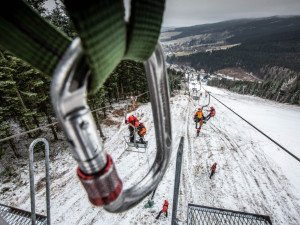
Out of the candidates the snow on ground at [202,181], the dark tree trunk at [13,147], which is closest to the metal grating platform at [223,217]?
the snow on ground at [202,181]

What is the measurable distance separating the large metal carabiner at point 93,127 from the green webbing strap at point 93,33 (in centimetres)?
6

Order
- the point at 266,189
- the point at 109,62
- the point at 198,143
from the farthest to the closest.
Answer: the point at 198,143, the point at 266,189, the point at 109,62

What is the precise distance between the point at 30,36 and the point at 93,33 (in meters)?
0.39

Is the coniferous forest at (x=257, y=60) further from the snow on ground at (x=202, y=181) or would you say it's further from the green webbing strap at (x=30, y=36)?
the green webbing strap at (x=30, y=36)

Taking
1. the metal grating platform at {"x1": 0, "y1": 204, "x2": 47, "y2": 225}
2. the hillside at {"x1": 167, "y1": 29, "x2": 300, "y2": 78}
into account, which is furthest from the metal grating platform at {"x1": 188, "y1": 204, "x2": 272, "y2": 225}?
the hillside at {"x1": 167, "y1": 29, "x2": 300, "y2": 78}

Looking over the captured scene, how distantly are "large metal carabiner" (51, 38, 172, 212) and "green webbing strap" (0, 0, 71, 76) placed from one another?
23cm

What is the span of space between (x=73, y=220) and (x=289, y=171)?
15.5 meters

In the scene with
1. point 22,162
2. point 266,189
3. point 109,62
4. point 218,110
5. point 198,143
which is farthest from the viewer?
point 218,110

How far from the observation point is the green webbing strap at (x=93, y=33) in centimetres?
44

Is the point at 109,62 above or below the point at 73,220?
above

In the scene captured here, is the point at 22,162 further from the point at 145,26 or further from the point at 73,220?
the point at 145,26

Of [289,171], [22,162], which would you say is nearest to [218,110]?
[289,171]

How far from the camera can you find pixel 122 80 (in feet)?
80.0

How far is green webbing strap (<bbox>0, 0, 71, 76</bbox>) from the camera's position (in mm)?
566
